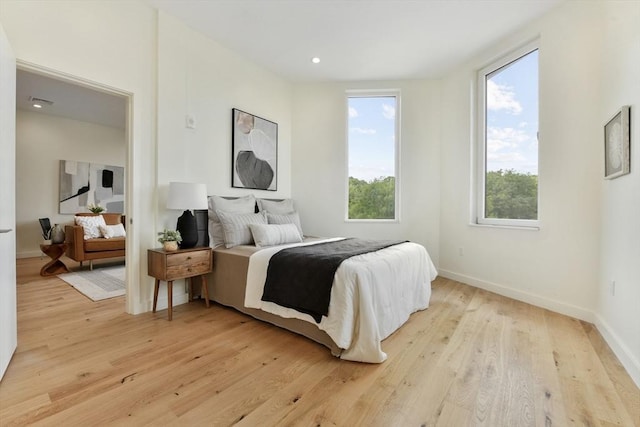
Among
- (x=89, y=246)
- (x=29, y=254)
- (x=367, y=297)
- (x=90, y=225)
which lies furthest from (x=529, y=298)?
(x=29, y=254)

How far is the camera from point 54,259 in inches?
164

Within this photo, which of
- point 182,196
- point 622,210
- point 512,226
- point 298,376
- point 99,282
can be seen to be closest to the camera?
point 298,376

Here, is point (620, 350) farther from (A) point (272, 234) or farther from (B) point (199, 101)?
(B) point (199, 101)

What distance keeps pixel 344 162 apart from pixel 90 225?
4.09m

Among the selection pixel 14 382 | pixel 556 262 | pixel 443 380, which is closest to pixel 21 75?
pixel 14 382

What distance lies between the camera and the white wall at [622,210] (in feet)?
5.77

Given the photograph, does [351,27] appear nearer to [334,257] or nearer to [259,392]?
[334,257]

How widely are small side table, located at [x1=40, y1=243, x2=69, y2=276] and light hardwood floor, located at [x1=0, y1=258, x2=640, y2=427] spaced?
6.44ft

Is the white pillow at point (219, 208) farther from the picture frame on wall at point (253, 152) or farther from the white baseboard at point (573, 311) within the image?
the white baseboard at point (573, 311)

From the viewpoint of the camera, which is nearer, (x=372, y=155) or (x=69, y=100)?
(x=372, y=155)

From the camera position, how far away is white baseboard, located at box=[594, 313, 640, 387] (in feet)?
5.39

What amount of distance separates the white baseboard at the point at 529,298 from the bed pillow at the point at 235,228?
8.99 ft

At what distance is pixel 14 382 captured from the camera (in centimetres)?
162

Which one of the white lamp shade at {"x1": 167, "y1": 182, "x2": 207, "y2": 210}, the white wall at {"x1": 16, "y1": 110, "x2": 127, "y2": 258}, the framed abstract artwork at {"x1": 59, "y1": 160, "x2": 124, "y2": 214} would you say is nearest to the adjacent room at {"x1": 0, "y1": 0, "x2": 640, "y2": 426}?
the white lamp shade at {"x1": 167, "y1": 182, "x2": 207, "y2": 210}
